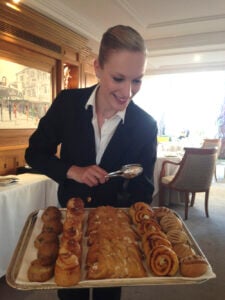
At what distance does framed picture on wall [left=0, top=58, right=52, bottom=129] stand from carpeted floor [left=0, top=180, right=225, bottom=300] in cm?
136

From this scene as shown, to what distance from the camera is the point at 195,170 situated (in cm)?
281

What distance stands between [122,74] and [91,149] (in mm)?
280

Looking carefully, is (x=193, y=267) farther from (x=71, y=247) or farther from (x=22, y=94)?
(x=22, y=94)

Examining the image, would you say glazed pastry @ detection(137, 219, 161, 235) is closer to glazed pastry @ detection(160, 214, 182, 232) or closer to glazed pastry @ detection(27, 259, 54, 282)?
glazed pastry @ detection(160, 214, 182, 232)

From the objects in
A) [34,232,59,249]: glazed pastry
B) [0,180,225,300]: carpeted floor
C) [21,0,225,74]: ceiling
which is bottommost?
[0,180,225,300]: carpeted floor

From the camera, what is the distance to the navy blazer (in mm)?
889

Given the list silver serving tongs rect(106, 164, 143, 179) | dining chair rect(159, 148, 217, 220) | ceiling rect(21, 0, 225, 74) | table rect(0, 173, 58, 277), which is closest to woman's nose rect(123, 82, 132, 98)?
silver serving tongs rect(106, 164, 143, 179)

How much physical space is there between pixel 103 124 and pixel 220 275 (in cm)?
153

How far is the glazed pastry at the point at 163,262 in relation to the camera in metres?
0.54

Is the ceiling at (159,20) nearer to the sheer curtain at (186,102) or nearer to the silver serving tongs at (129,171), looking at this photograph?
the sheer curtain at (186,102)

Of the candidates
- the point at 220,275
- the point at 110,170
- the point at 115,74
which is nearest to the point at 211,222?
the point at 220,275

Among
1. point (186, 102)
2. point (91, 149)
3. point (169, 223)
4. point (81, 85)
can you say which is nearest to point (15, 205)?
point (91, 149)

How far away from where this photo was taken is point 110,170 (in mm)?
899

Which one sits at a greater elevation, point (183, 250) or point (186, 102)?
point (186, 102)
